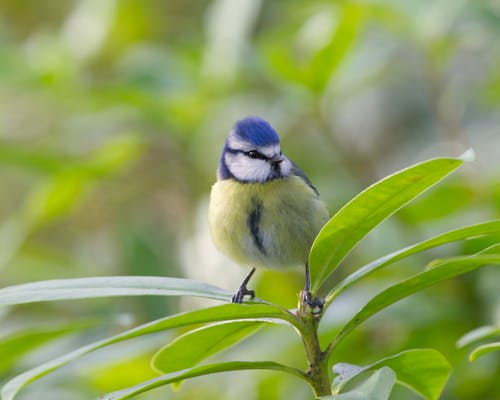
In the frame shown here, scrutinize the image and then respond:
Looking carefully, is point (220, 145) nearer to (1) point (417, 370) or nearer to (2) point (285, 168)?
(2) point (285, 168)

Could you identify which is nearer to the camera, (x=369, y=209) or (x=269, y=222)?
(x=369, y=209)

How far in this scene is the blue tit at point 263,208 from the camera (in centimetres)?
234

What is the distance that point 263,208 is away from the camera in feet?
7.81

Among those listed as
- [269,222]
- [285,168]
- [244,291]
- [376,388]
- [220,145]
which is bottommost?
[376,388]

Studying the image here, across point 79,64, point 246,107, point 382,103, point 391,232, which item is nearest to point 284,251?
point 391,232

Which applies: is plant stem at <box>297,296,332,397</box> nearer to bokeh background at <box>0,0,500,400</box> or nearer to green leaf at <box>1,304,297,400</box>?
green leaf at <box>1,304,297,400</box>

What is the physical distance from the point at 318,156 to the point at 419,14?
99 centimetres

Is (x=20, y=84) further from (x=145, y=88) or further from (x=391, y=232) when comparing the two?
(x=391, y=232)

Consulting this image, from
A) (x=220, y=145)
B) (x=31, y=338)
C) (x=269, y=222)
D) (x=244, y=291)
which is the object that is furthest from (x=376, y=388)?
(x=220, y=145)

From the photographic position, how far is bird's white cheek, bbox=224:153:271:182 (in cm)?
246

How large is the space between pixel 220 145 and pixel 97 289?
2020 millimetres

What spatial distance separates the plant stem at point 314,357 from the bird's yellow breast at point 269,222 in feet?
2.83

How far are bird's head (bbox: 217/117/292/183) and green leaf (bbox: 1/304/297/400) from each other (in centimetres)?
100

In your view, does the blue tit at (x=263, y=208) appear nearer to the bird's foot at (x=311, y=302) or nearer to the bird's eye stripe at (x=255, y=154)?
the bird's eye stripe at (x=255, y=154)
